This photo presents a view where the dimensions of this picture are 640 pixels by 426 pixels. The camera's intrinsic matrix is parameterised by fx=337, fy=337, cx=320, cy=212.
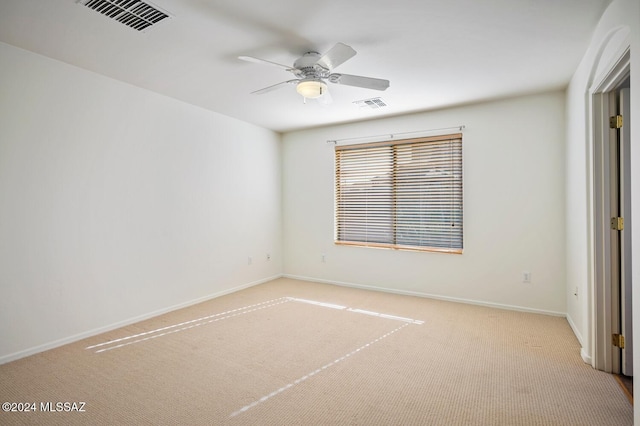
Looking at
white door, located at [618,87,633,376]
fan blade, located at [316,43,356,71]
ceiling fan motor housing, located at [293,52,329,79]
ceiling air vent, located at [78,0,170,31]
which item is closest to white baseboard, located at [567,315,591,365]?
white door, located at [618,87,633,376]

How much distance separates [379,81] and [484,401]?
94.2 inches

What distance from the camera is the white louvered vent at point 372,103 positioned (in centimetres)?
399

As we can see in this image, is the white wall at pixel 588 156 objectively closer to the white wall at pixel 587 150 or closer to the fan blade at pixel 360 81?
the white wall at pixel 587 150

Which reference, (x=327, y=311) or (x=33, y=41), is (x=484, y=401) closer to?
(x=327, y=311)

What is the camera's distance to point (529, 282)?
3.91m

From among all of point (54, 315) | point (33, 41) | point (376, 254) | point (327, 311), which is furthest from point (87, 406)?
point (376, 254)

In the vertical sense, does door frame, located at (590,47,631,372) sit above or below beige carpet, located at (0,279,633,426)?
above

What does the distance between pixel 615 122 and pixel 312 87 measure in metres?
2.24

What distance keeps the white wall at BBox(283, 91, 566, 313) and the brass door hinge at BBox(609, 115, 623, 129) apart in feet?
4.52

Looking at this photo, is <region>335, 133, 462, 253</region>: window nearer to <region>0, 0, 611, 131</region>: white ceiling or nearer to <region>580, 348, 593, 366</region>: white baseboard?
<region>0, 0, 611, 131</region>: white ceiling

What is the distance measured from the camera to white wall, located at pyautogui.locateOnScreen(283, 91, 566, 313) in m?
3.78

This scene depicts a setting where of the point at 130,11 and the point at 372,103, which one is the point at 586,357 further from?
the point at 130,11

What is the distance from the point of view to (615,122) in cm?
243

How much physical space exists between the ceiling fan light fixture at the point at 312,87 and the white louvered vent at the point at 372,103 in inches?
52.3
